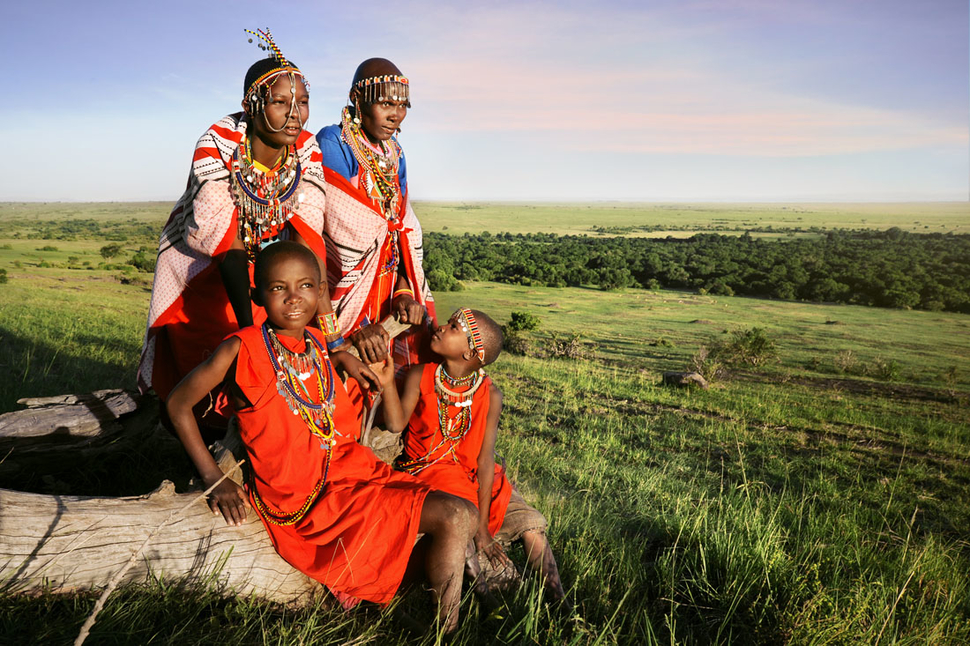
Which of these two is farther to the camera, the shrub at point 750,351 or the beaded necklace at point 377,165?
the shrub at point 750,351

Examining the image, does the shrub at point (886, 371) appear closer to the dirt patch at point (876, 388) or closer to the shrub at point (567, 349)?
the dirt patch at point (876, 388)

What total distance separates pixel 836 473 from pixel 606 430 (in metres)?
2.88

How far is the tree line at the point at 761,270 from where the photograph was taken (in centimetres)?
3931

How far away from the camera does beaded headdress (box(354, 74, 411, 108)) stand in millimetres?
3449

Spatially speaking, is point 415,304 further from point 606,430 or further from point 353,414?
point 606,430

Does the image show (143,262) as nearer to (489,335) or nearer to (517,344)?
(517,344)

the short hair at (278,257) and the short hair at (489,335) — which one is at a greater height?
the short hair at (278,257)

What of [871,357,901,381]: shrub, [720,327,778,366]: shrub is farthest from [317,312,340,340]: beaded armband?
[871,357,901,381]: shrub

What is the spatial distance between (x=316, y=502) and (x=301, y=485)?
10 cm

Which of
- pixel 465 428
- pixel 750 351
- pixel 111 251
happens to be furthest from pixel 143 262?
pixel 465 428

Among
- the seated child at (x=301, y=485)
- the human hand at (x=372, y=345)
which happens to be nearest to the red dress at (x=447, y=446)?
the human hand at (x=372, y=345)

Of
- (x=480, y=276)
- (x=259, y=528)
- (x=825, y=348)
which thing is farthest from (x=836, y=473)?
(x=480, y=276)

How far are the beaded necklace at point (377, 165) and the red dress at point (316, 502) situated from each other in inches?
54.0

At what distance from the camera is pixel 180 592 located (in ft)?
8.33
